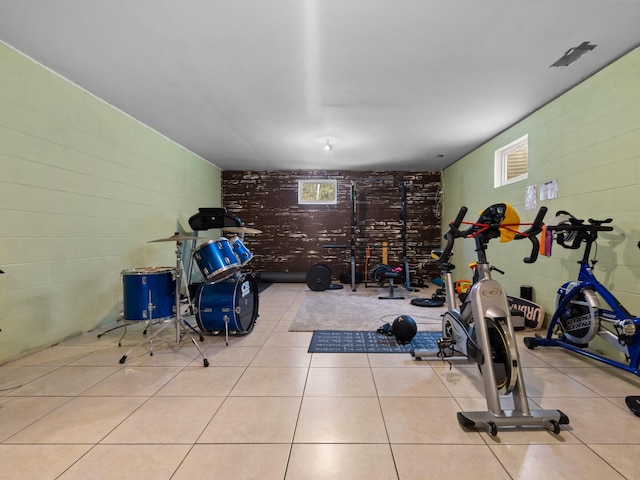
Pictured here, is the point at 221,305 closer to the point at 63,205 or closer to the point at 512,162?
the point at 63,205

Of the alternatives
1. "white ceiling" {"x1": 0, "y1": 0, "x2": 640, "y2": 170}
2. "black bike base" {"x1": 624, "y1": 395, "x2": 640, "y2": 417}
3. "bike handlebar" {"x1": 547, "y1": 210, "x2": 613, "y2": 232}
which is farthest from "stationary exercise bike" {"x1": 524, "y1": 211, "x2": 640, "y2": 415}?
"white ceiling" {"x1": 0, "y1": 0, "x2": 640, "y2": 170}

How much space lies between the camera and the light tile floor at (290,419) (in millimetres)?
1488

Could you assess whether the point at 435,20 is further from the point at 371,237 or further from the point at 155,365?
the point at 371,237

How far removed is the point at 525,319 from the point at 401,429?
2.60 m

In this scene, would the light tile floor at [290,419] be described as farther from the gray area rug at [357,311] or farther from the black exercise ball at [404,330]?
the gray area rug at [357,311]

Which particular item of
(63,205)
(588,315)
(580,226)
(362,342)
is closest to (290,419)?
(362,342)

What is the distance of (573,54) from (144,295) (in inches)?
165

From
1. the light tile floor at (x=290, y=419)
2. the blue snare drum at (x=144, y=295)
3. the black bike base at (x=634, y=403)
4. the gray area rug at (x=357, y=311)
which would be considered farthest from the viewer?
the gray area rug at (x=357, y=311)

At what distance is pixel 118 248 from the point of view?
12.5ft

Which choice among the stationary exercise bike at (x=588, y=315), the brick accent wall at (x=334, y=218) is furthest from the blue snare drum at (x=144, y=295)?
the brick accent wall at (x=334, y=218)

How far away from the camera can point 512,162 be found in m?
4.55

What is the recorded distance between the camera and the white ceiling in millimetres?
2129

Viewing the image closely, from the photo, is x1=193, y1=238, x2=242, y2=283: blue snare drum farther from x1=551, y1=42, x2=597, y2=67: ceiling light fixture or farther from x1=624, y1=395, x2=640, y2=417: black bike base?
x1=551, y1=42, x2=597, y2=67: ceiling light fixture

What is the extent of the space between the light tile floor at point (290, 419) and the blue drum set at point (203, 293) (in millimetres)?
374
